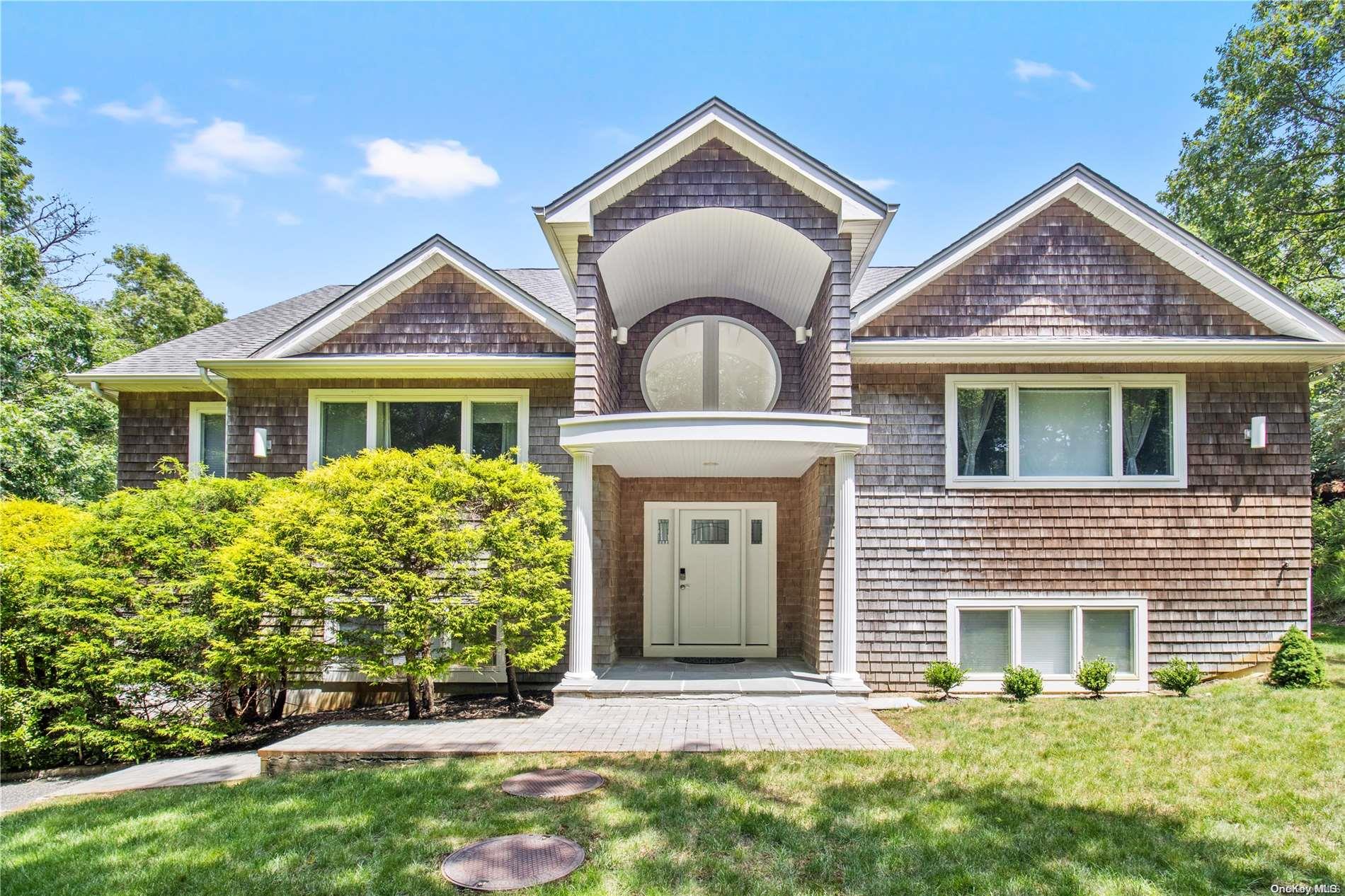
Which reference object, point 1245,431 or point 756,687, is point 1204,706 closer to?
point 1245,431

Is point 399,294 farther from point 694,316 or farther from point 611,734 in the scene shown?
point 611,734

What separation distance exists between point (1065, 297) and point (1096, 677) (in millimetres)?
4503

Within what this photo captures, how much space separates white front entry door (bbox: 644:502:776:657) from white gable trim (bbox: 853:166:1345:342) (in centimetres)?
350

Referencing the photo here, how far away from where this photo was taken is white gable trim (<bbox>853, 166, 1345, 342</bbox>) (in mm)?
9141

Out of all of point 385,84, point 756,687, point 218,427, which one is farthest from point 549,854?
point 385,84

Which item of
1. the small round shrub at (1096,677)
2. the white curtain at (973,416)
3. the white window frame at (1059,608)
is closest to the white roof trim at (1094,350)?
the white curtain at (973,416)

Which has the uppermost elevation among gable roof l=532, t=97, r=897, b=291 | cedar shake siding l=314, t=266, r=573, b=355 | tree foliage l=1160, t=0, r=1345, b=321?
tree foliage l=1160, t=0, r=1345, b=321

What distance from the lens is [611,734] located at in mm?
6891

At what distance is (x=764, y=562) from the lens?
11.2 m

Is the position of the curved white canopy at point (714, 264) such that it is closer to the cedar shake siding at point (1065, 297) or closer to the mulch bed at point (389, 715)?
the cedar shake siding at point (1065, 297)

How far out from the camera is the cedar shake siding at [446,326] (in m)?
9.98

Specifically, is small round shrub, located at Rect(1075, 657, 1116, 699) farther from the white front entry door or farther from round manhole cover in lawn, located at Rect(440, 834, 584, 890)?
round manhole cover in lawn, located at Rect(440, 834, 584, 890)

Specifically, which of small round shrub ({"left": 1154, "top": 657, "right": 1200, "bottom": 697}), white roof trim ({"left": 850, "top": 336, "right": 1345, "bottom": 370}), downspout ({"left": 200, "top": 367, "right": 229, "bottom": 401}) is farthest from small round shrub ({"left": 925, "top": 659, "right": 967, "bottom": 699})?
downspout ({"left": 200, "top": 367, "right": 229, "bottom": 401})

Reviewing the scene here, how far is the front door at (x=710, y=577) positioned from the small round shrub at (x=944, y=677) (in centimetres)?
296
